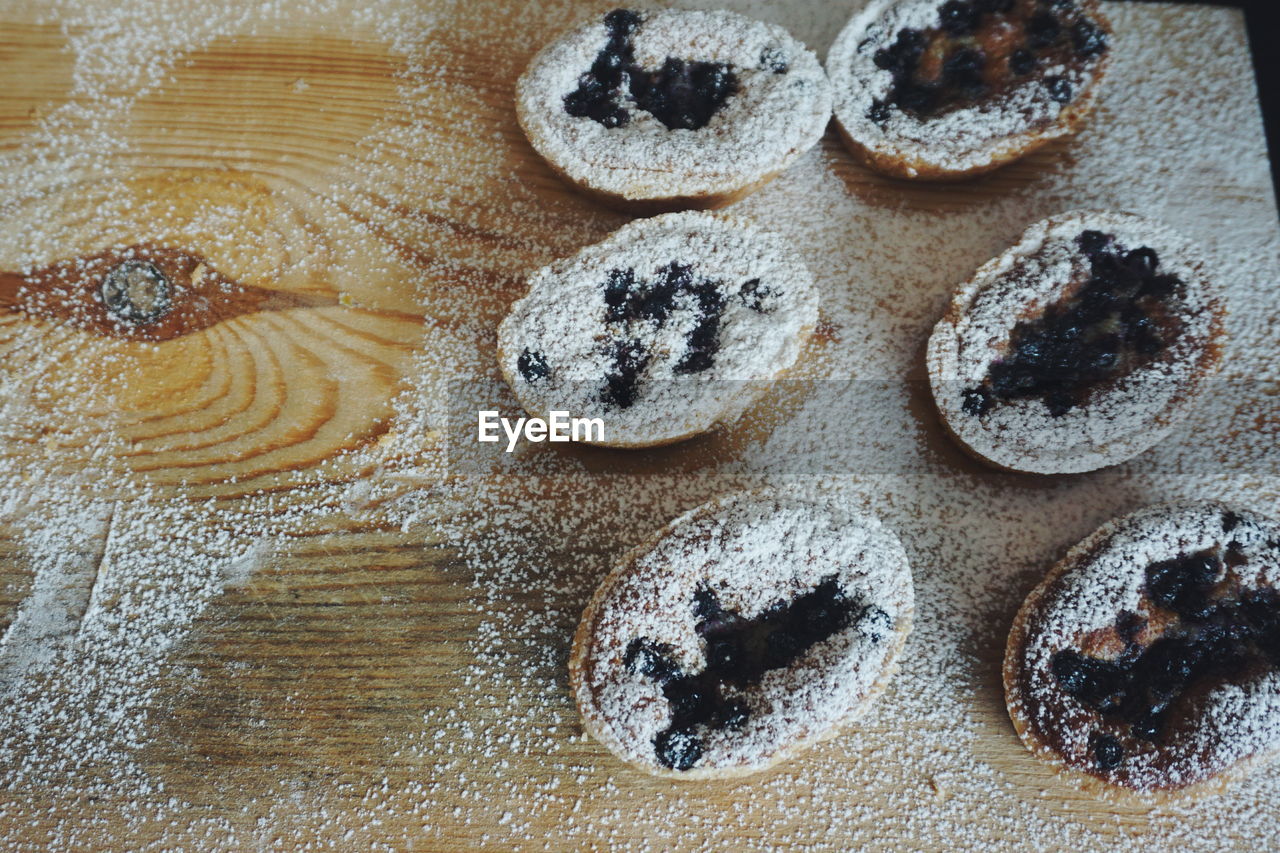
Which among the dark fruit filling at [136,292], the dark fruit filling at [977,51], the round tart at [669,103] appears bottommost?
the dark fruit filling at [136,292]

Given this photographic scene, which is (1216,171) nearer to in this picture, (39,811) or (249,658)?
(249,658)

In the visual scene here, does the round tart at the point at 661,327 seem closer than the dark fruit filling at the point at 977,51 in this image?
Yes

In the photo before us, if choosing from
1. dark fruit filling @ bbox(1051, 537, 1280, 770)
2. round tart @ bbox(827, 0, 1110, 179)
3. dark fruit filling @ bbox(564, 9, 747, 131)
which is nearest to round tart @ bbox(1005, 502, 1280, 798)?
dark fruit filling @ bbox(1051, 537, 1280, 770)

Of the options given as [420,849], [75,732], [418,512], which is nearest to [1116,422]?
[418,512]

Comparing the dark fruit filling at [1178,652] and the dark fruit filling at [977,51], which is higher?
the dark fruit filling at [977,51]

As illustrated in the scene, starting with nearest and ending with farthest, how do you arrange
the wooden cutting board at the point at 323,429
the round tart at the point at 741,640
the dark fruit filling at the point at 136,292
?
the round tart at the point at 741,640
the wooden cutting board at the point at 323,429
the dark fruit filling at the point at 136,292
